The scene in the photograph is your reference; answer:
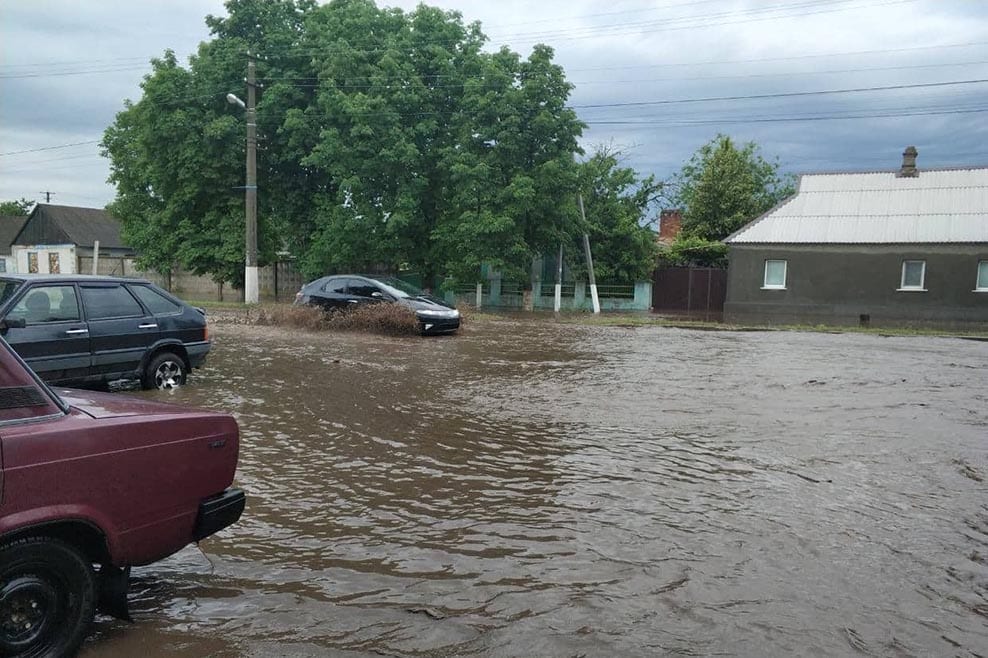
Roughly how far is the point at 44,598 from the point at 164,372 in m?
7.25

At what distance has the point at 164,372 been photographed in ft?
32.6

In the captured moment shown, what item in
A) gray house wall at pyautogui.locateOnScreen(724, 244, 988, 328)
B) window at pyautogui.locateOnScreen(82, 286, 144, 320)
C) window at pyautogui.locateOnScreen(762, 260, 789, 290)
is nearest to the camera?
window at pyautogui.locateOnScreen(82, 286, 144, 320)

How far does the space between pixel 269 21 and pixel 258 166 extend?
20.6 ft

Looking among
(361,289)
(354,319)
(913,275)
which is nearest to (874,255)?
(913,275)

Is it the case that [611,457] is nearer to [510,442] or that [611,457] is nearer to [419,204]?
[510,442]

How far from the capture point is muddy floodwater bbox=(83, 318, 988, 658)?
12.4 feet

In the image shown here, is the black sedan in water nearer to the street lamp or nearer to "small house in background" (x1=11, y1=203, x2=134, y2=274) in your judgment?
the street lamp

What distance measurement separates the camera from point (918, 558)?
483cm

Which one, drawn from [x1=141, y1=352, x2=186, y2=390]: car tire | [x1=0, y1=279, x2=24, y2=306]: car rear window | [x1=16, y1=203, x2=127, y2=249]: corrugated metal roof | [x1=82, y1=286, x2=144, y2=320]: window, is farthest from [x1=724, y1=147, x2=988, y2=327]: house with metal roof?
[x1=16, y1=203, x2=127, y2=249]: corrugated metal roof

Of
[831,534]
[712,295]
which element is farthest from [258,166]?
[831,534]

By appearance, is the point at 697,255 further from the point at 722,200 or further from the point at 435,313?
the point at 435,313

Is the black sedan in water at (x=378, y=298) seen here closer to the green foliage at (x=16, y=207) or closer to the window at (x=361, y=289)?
the window at (x=361, y=289)

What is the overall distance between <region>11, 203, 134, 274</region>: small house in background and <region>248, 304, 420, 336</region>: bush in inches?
1496

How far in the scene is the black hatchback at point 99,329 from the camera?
827cm
